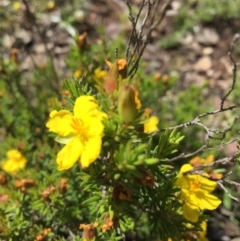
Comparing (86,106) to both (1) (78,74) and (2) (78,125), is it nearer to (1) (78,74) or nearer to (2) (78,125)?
(2) (78,125)

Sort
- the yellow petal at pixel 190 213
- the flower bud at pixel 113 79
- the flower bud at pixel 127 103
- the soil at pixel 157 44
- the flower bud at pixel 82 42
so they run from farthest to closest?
the soil at pixel 157 44 < the flower bud at pixel 82 42 < the yellow petal at pixel 190 213 < the flower bud at pixel 113 79 < the flower bud at pixel 127 103

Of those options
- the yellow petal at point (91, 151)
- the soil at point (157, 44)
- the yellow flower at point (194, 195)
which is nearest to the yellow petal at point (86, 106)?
the yellow petal at point (91, 151)

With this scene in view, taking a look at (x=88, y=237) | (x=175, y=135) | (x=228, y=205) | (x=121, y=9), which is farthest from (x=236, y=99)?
(x=88, y=237)

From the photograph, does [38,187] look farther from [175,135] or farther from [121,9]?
[121,9]

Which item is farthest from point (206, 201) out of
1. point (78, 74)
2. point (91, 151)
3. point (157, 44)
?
point (157, 44)

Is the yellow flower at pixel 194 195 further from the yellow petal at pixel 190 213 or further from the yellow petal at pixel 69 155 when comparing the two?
the yellow petal at pixel 69 155
